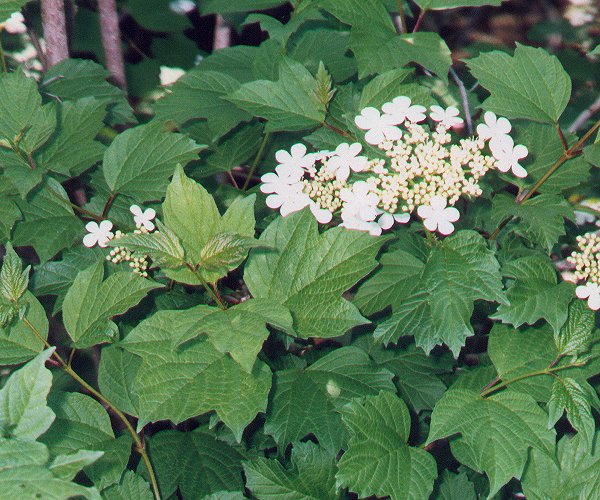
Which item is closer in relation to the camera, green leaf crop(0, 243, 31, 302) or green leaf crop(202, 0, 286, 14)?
green leaf crop(0, 243, 31, 302)

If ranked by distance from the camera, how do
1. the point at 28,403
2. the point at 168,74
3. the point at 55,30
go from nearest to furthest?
the point at 28,403 → the point at 55,30 → the point at 168,74

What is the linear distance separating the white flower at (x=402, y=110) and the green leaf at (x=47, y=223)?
0.61 metres

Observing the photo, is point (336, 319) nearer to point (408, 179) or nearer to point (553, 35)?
point (408, 179)

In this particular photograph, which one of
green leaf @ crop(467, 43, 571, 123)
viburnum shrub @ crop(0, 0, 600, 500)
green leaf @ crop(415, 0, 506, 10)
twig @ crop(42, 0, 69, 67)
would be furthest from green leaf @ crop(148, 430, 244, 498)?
twig @ crop(42, 0, 69, 67)

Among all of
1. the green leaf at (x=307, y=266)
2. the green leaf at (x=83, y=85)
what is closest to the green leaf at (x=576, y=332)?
the green leaf at (x=307, y=266)

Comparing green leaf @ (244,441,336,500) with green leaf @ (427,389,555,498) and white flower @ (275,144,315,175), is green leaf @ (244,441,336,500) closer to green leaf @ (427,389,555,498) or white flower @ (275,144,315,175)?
green leaf @ (427,389,555,498)

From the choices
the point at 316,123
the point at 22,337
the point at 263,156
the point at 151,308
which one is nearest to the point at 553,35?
the point at 263,156

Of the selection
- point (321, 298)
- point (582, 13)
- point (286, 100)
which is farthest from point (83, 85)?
point (582, 13)

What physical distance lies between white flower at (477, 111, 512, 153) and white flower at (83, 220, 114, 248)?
26.4 inches

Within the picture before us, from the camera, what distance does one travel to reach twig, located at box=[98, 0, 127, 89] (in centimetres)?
214

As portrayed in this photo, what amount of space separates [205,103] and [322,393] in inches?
28.6

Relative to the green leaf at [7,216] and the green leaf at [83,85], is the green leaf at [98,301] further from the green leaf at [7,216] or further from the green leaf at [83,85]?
the green leaf at [83,85]

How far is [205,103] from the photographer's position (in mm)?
1728

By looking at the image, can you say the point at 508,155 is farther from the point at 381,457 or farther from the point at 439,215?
the point at 381,457
